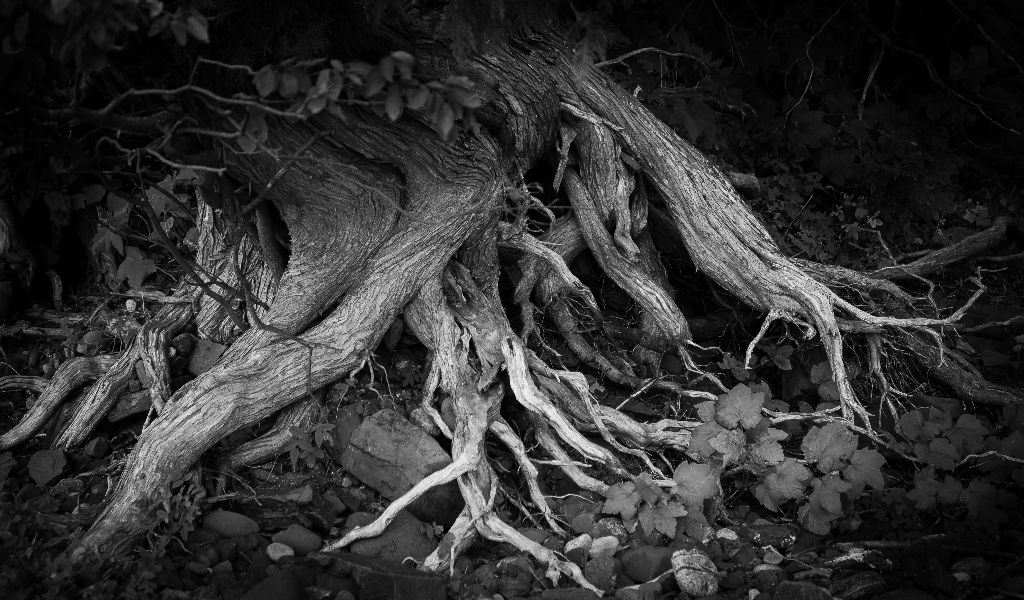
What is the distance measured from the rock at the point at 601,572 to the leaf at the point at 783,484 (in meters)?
0.92

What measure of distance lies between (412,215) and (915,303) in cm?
348

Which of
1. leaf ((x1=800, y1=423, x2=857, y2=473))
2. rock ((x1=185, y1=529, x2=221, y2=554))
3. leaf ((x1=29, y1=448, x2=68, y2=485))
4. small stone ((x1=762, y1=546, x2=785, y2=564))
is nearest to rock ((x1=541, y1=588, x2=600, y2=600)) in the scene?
small stone ((x1=762, y1=546, x2=785, y2=564))

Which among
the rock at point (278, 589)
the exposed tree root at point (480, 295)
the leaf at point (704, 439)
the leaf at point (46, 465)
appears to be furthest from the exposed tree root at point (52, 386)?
the leaf at point (704, 439)

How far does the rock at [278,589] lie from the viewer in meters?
2.93

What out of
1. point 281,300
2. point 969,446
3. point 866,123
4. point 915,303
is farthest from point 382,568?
point 866,123

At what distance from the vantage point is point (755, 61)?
4770 mm

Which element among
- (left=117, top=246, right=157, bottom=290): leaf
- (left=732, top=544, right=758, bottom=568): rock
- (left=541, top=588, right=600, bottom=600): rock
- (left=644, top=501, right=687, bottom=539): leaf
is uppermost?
(left=117, top=246, right=157, bottom=290): leaf

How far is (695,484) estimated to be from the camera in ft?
11.3

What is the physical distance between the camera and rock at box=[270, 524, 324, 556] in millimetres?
3338

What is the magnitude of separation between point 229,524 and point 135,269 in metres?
2.13

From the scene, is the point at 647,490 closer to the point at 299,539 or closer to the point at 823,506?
the point at 823,506

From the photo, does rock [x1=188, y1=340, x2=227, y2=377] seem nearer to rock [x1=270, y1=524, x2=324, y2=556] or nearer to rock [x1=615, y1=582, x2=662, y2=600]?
rock [x1=270, y1=524, x2=324, y2=556]

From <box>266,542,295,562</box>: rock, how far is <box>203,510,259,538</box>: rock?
Result: 0.73 ft

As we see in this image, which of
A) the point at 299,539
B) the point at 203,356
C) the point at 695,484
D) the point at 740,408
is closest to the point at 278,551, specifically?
the point at 299,539
